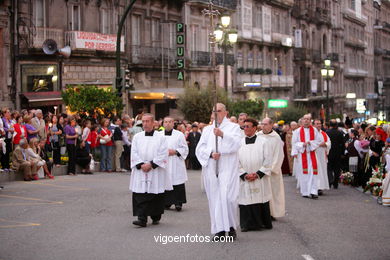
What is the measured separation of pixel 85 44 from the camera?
32062 mm

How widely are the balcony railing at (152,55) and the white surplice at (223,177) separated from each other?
2643cm

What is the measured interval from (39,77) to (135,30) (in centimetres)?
901

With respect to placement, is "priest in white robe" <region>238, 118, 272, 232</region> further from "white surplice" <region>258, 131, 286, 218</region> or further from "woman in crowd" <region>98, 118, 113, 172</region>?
"woman in crowd" <region>98, 118, 113, 172</region>

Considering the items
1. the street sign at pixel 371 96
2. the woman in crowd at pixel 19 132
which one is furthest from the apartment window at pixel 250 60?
the street sign at pixel 371 96

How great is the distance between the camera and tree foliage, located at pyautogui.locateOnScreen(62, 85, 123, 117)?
953 inches

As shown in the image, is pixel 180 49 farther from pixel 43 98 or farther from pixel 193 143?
pixel 193 143

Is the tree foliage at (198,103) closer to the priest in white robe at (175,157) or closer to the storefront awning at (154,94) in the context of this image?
the storefront awning at (154,94)

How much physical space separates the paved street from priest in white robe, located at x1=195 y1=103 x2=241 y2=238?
1.31ft

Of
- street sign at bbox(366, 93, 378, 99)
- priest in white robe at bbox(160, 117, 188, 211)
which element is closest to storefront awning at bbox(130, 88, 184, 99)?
priest in white robe at bbox(160, 117, 188, 211)

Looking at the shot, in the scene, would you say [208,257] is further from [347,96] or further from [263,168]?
[347,96]

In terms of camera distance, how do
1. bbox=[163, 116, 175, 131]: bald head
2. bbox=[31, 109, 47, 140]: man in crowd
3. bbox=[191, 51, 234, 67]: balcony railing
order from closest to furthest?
bbox=[163, 116, 175, 131]: bald head < bbox=[31, 109, 47, 140]: man in crowd < bbox=[191, 51, 234, 67]: balcony railing

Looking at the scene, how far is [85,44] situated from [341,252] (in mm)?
23933

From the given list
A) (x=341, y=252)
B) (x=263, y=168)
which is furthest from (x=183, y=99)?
(x=341, y=252)

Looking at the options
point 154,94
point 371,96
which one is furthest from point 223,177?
point 371,96
